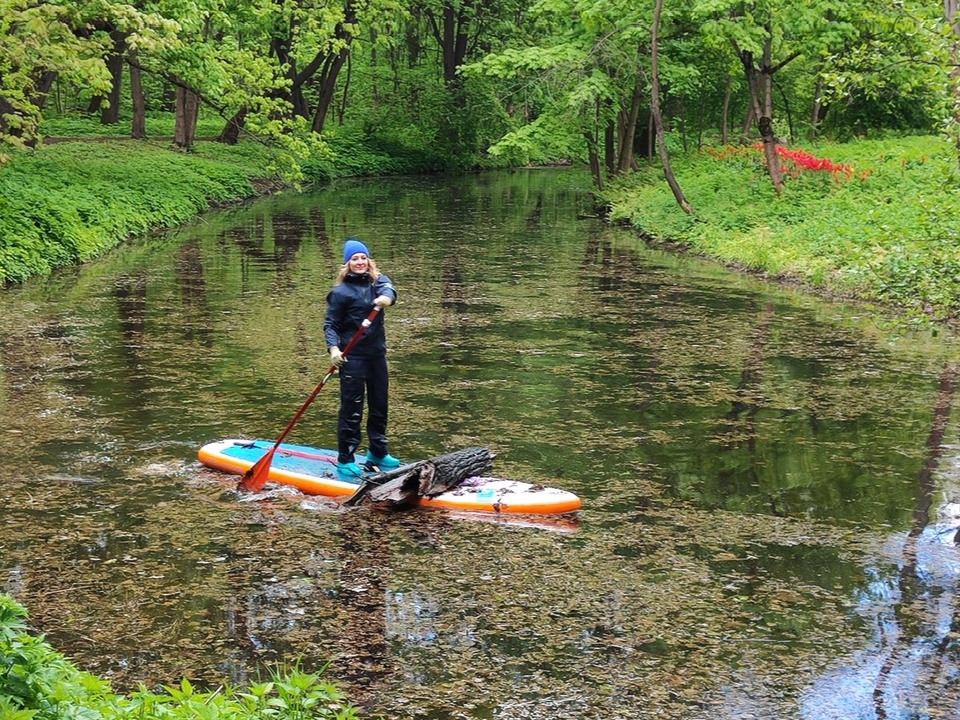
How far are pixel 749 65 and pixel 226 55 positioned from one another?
11.0 meters

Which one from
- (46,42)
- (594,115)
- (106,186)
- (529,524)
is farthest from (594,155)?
(529,524)

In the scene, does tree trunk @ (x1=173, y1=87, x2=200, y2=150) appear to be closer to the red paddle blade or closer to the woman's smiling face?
the woman's smiling face

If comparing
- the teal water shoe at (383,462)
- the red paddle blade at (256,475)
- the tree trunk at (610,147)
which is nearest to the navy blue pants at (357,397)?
the teal water shoe at (383,462)

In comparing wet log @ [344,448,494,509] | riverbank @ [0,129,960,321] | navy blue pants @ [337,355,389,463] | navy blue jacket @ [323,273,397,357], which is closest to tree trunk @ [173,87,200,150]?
riverbank @ [0,129,960,321]

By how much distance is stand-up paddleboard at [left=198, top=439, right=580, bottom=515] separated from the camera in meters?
7.74

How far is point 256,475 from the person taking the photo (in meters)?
8.21

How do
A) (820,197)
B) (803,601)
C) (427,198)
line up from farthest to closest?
(427,198), (820,197), (803,601)

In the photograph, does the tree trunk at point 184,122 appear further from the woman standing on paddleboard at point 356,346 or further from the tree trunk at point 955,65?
the tree trunk at point 955,65

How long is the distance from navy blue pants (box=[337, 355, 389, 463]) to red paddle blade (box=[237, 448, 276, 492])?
1.78 feet

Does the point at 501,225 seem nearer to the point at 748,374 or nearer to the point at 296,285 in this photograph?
the point at 296,285

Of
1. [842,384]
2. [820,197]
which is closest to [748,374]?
[842,384]

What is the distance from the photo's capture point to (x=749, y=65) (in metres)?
23.9

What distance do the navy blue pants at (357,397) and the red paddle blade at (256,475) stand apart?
0.54 metres

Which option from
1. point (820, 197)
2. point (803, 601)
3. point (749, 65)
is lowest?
point (803, 601)
